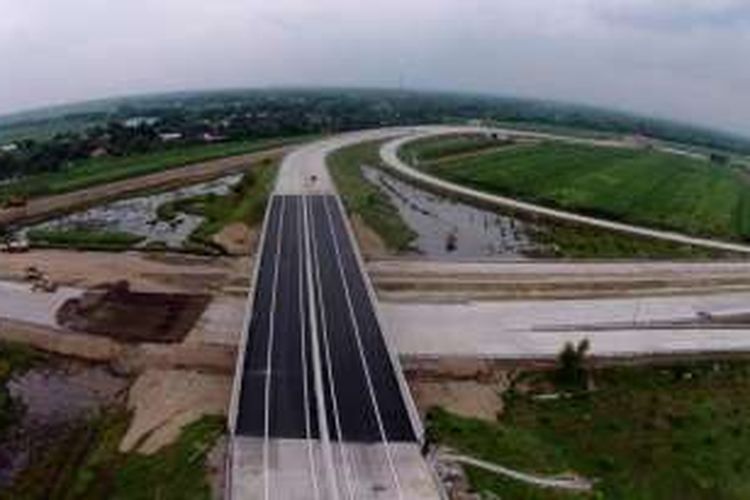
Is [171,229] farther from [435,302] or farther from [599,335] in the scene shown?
[599,335]

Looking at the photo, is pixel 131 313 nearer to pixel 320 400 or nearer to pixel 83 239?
pixel 320 400

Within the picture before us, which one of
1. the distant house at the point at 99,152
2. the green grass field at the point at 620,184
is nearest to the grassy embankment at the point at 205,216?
the green grass field at the point at 620,184

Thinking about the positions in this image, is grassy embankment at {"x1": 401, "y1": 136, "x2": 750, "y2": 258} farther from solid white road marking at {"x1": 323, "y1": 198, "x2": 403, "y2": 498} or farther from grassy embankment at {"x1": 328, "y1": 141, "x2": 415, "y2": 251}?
solid white road marking at {"x1": 323, "y1": 198, "x2": 403, "y2": 498}

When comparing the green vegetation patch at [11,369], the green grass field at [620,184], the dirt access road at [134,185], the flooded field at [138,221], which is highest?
the dirt access road at [134,185]

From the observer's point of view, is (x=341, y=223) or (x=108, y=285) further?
(x=341, y=223)

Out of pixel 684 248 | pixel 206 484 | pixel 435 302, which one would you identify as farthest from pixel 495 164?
pixel 206 484

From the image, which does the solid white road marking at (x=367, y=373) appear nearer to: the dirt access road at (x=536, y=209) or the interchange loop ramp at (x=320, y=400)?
the interchange loop ramp at (x=320, y=400)

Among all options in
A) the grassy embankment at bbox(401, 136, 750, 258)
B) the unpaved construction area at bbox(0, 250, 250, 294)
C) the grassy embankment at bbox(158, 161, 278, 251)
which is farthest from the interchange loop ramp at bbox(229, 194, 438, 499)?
the grassy embankment at bbox(401, 136, 750, 258)
